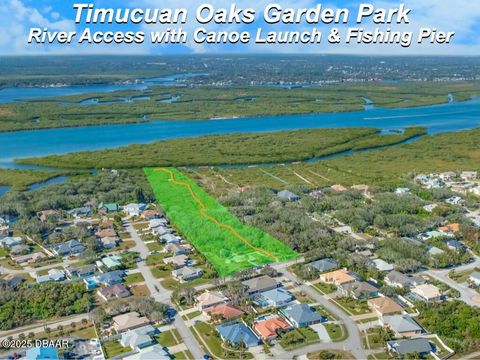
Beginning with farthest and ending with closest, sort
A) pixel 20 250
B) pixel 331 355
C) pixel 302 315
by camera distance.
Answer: pixel 20 250 → pixel 302 315 → pixel 331 355

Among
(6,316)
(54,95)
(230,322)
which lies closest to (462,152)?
(230,322)

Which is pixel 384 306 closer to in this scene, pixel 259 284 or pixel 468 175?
pixel 259 284

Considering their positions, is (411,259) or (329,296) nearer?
(329,296)

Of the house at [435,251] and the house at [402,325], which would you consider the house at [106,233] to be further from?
the house at [435,251]

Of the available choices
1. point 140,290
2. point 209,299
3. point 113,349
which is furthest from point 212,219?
point 113,349

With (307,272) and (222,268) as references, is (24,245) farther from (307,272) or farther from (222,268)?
(307,272)

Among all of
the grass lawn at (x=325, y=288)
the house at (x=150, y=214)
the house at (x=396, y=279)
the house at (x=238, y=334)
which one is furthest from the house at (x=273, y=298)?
the house at (x=150, y=214)
